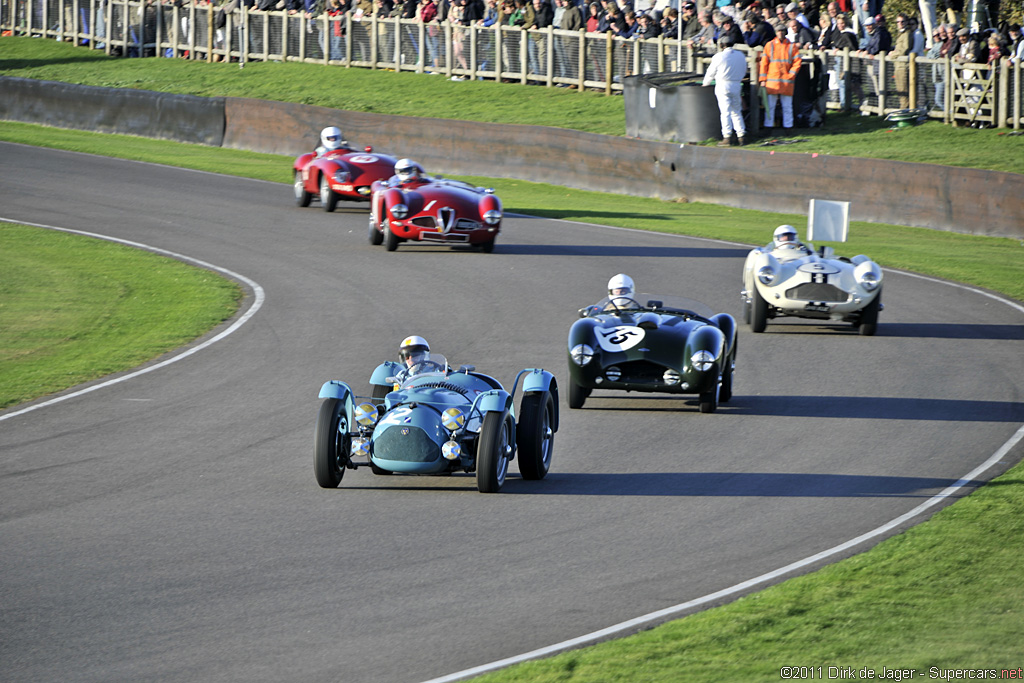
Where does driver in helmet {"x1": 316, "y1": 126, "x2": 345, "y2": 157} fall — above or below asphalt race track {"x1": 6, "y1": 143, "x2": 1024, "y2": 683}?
above

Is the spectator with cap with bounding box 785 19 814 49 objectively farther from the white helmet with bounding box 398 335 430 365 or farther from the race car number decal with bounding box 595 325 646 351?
the white helmet with bounding box 398 335 430 365

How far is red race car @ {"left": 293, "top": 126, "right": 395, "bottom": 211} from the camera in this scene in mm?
25672

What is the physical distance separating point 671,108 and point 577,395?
699 inches

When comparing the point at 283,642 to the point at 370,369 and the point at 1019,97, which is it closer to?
the point at 370,369

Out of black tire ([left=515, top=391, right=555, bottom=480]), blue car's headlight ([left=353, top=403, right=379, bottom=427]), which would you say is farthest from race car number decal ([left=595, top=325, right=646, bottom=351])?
blue car's headlight ([left=353, top=403, right=379, bottom=427])

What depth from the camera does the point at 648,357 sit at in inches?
500

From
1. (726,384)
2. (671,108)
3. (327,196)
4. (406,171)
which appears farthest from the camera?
(671,108)

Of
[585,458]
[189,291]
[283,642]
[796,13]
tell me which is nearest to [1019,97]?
[796,13]

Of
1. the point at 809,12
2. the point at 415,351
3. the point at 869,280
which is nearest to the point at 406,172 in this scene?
the point at 869,280

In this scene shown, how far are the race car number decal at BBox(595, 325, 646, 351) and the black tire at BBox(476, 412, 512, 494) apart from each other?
2.78m

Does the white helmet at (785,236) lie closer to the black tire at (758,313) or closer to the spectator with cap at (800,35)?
the black tire at (758,313)

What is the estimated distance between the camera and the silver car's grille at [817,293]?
16422 millimetres

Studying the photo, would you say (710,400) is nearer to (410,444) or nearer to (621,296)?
(621,296)

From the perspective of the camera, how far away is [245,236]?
24.4 metres
